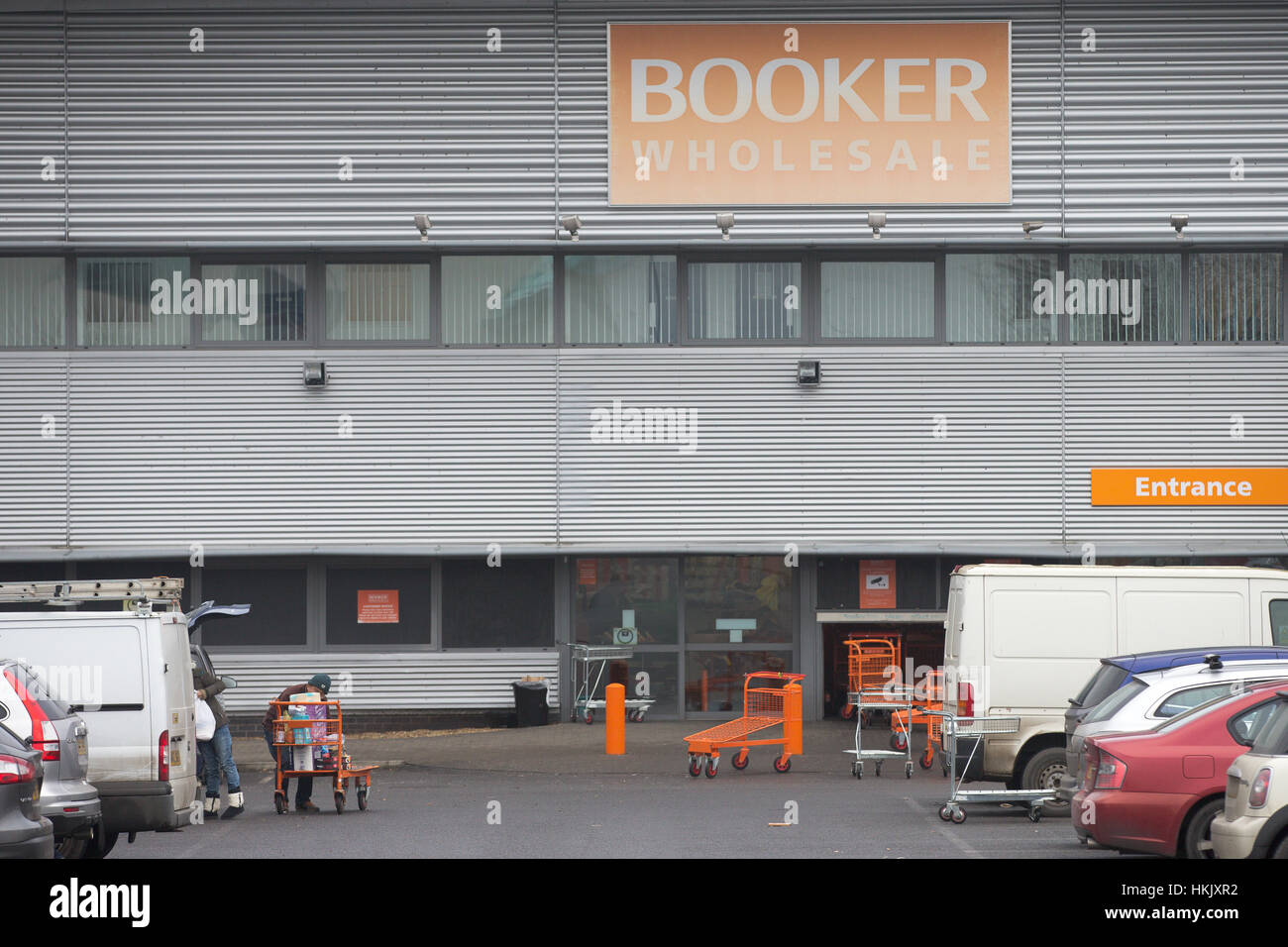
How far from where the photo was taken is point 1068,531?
76.9 feet

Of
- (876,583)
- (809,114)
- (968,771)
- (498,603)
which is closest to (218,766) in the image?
(498,603)

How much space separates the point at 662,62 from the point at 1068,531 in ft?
31.1

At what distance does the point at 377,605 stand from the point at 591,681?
347 centimetres

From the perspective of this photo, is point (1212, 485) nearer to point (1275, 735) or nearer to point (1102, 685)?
point (1102, 685)

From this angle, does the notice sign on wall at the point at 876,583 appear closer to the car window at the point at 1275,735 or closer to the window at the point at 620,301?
the window at the point at 620,301

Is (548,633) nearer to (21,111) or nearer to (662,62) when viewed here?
(662,62)

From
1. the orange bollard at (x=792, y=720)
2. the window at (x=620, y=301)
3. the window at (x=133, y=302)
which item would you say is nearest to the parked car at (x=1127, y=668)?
the orange bollard at (x=792, y=720)

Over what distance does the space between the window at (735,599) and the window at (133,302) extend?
872 centimetres

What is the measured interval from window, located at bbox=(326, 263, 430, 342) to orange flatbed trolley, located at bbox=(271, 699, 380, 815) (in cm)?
841

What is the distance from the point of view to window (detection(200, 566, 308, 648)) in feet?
76.8

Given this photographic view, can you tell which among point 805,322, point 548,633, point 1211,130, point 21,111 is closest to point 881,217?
point 805,322

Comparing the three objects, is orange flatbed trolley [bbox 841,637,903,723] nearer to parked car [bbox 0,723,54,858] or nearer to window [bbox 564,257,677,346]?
window [bbox 564,257,677,346]

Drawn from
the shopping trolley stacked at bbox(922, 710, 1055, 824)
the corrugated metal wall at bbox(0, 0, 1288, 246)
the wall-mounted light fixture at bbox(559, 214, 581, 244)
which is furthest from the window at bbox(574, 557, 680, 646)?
the shopping trolley stacked at bbox(922, 710, 1055, 824)

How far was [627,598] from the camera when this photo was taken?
77.5 feet
